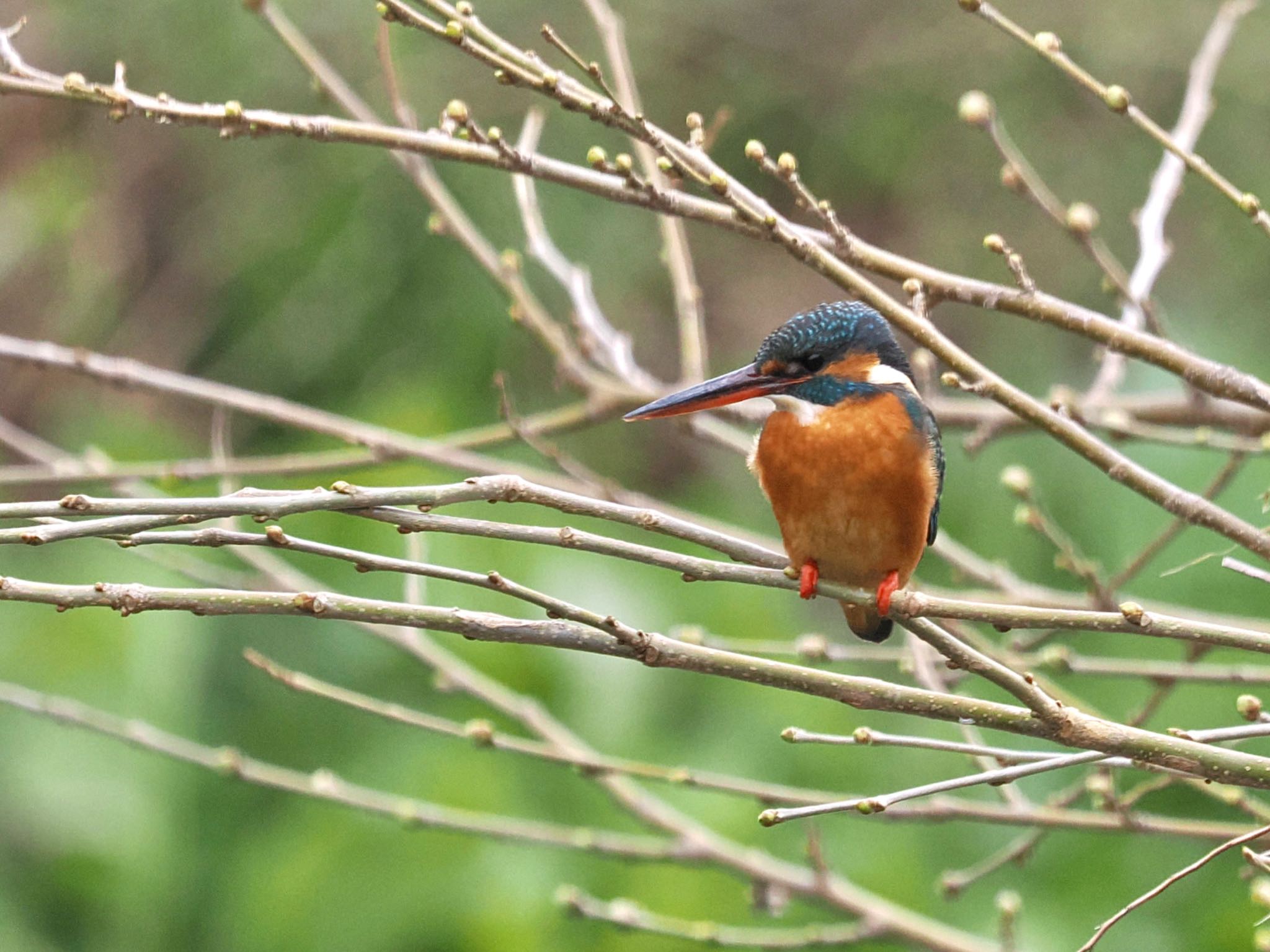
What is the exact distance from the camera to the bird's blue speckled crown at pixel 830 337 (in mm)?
1995

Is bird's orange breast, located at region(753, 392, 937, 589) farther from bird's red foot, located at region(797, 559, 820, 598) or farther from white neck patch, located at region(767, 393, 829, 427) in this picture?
bird's red foot, located at region(797, 559, 820, 598)

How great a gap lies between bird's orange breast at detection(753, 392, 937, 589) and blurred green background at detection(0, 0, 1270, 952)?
4.81ft

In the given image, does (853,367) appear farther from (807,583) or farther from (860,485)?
(807,583)

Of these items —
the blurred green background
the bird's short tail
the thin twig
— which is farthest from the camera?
the blurred green background

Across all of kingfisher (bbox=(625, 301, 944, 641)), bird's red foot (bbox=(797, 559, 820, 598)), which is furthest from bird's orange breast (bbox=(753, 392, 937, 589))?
bird's red foot (bbox=(797, 559, 820, 598))

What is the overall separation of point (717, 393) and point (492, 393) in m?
2.48

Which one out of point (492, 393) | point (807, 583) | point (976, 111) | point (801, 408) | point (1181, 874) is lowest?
point (492, 393)

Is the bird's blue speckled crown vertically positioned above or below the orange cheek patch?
above

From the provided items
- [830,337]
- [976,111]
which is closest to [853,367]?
[830,337]

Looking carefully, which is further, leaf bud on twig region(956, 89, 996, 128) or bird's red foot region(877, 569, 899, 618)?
leaf bud on twig region(956, 89, 996, 128)

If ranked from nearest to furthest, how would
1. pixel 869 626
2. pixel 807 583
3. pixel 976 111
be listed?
pixel 807 583 → pixel 976 111 → pixel 869 626

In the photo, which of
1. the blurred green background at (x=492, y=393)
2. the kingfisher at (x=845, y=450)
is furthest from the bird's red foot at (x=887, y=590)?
the blurred green background at (x=492, y=393)

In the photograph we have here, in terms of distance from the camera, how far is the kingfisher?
1.98 m

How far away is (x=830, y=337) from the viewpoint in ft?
6.61
